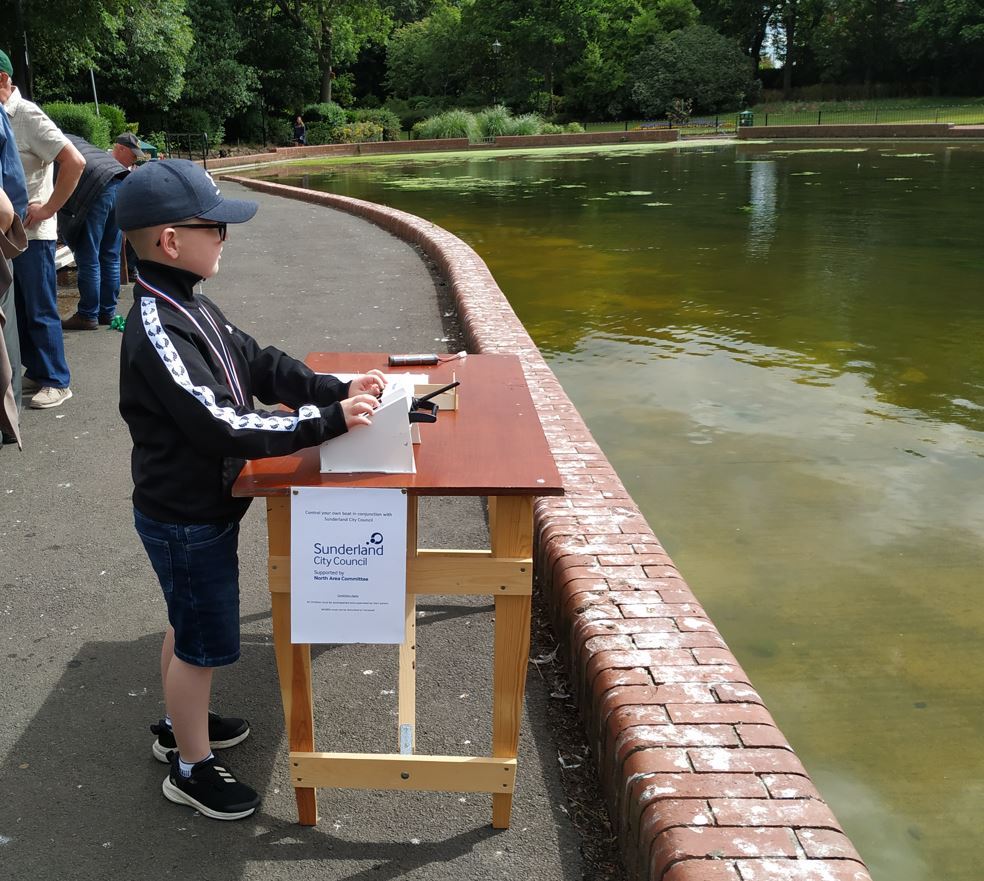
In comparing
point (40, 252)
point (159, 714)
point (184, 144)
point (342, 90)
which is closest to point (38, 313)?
point (40, 252)

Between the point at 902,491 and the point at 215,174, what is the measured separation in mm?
26947

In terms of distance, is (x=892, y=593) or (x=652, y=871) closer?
(x=652, y=871)

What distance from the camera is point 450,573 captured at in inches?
95.6

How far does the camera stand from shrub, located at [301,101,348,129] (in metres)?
48.1

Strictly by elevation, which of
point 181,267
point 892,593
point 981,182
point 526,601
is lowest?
point 892,593

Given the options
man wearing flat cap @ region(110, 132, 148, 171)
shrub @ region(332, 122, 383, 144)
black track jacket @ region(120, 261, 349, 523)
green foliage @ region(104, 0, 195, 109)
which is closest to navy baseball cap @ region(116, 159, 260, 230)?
black track jacket @ region(120, 261, 349, 523)

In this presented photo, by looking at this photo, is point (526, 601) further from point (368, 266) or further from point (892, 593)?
point (368, 266)

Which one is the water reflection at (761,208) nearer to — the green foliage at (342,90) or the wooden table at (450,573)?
the wooden table at (450,573)

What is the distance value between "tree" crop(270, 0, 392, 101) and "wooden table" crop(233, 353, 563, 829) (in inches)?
2026

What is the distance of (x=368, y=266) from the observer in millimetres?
10672

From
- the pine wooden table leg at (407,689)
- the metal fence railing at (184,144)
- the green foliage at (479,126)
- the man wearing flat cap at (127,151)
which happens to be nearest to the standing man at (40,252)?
the man wearing flat cap at (127,151)

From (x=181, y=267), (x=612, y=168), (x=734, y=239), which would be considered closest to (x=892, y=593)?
(x=181, y=267)

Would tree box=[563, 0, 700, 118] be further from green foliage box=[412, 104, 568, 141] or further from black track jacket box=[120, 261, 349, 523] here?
black track jacket box=[120, 261, 349, 523]

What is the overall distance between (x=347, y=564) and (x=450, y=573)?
249 mm
